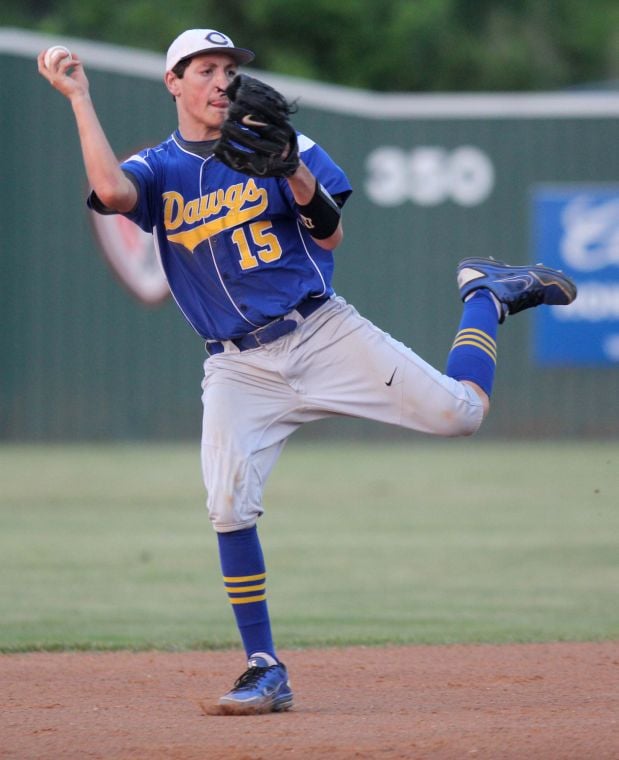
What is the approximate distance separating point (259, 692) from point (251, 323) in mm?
1140

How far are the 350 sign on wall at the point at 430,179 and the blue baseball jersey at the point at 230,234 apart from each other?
35.8 ft

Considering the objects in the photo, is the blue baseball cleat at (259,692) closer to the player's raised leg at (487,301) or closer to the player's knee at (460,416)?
the player's knee at (460,416)

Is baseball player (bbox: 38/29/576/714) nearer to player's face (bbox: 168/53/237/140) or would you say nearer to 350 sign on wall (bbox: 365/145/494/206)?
player's face (bbox: 168/53/237/140)

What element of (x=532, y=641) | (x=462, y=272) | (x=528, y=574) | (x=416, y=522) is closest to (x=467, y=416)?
(x=462, y=272)

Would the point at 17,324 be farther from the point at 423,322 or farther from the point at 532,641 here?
the point at 532,641

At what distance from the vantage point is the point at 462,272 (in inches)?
203

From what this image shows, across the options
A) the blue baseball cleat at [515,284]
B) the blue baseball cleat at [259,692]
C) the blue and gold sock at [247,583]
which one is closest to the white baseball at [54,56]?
the blue and gold sock at [247,583]

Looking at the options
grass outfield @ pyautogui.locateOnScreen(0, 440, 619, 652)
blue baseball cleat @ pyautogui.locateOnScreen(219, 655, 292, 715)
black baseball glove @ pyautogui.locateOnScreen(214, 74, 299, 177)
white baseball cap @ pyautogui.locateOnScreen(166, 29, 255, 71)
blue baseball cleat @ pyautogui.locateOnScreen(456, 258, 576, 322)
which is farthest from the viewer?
grass outfield @ pyautogui.locateOnScreen(0, 440, 619, 652)

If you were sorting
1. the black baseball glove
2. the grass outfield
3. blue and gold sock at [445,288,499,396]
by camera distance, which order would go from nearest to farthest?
1. the black baseball glove
2. blue and gold sock at [445,288,499,396]
3. the grass outfield

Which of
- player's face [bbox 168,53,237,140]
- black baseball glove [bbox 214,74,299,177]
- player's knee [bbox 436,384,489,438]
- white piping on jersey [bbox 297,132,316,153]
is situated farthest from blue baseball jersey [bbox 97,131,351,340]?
player's knee [bbox 436,384,489,438]

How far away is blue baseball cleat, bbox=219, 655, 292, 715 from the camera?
429 cm

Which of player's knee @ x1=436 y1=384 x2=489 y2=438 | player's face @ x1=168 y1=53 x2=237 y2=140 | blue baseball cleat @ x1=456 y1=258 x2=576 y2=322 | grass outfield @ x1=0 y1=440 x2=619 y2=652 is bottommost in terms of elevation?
grass outfield @ x1=0 y1=440 x2=619 y2=652

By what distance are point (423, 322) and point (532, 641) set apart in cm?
951

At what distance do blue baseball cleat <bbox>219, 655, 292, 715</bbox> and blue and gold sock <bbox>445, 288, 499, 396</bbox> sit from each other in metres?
1.15
